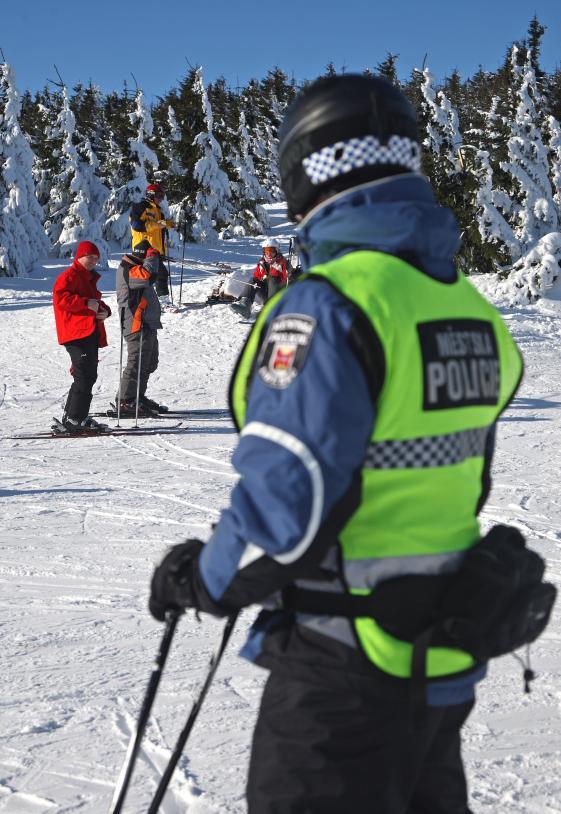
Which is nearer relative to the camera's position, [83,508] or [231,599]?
[231,599]

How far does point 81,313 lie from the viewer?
9211 mm

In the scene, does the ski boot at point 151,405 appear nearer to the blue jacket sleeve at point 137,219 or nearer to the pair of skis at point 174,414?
the pair of skis at point 174,414

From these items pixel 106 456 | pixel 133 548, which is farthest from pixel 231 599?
pixel 106 456

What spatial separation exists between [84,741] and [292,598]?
187 cm

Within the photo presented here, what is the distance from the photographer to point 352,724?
158 cm

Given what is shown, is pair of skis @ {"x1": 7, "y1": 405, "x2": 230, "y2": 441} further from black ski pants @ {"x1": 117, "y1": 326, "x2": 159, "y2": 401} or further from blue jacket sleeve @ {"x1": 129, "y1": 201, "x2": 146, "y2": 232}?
blue jacket sleeve @ {"x1": 129, "y1": 201, "x2": 146, "y2": 232}

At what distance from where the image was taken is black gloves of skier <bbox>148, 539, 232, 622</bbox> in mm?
1635

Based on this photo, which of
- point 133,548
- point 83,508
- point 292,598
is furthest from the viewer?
point 83,508

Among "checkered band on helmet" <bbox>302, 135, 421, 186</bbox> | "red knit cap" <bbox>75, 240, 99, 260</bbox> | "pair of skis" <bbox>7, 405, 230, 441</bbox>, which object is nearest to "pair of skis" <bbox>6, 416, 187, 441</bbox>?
"pair of skis" <bbox>7, 405, 230, 441</bbox>

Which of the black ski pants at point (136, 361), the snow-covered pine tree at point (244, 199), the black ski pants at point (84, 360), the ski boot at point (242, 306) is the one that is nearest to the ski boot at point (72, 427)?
the black ski pants at point (84, 360)

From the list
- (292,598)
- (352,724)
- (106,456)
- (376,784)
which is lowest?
(106,456)

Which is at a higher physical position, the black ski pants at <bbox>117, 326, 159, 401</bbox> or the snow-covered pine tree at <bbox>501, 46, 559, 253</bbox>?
the snow-covered pine tree at <bbox>501, 46, 559, 253</bbox>

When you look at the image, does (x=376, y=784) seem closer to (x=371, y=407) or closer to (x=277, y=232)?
(x=371, y=407)

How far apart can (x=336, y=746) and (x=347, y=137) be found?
3.90 ft
